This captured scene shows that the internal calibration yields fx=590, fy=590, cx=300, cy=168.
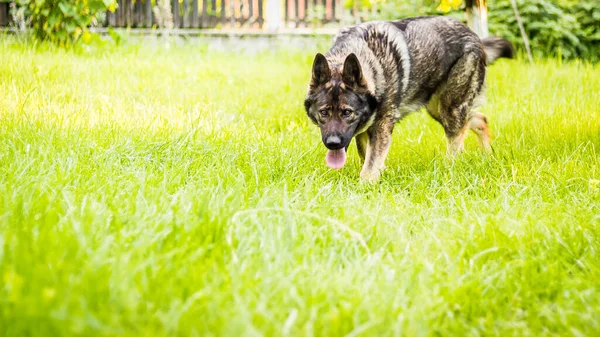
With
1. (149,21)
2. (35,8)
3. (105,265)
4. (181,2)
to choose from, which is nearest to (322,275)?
(105,265)

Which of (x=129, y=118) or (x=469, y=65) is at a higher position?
(x=469, y=65)

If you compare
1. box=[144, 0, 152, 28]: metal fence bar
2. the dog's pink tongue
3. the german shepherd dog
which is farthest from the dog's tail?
box=[144, 0, 152, 28]: metal fence bar

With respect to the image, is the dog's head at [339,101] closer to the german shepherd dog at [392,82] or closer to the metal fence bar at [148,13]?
the german shepherd dog at [392,82]

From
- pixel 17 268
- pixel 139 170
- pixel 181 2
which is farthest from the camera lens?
pixel 181 2

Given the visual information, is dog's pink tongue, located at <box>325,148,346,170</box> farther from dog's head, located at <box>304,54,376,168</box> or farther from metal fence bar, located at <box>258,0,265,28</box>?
metal fence bar, located at <box>258,0,265,28</box>

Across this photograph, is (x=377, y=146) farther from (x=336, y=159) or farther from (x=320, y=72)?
(x=320, y=72)

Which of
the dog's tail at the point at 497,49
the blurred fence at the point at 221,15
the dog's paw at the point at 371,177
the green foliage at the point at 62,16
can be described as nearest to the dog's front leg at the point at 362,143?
the dog's paw at the point at 371,177

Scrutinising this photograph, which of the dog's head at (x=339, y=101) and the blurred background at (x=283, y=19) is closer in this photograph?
the dog's head at (x=339, y=101)

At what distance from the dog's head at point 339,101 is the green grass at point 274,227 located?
29cm

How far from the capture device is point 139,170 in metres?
3.47

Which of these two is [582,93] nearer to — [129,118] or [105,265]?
[129,118]

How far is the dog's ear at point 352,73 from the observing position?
3.78 metres

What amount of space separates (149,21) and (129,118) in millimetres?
6337

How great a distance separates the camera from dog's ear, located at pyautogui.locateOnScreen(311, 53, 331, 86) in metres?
3.84
